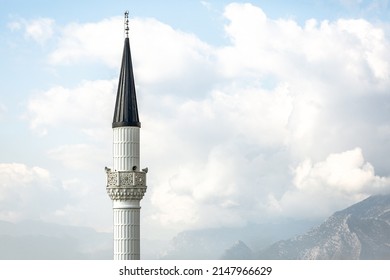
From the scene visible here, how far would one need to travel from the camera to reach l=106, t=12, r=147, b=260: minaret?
40.3 meters

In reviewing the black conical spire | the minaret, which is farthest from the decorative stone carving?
the black conical spire

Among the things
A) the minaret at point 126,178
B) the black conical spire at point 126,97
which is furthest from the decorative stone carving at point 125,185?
the black conical spire at point 126,97

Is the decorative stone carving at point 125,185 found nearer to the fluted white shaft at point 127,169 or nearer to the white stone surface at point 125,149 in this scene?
the fluted white shaft at point 127,169

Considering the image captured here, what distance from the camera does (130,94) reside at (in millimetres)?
41469

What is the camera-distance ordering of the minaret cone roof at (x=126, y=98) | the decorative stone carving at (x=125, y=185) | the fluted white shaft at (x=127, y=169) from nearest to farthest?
the fluted white shaft at (x=127, y=169) → the decorative stone carving at (x=125, y=185) → the minaret cone roof at (x=126, y=98)

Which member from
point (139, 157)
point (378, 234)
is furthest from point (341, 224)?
point (139, 157)

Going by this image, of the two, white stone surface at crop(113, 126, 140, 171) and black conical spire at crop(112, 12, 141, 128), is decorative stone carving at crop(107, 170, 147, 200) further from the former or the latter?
black conical spire at crop(112, 12, 141, 128)

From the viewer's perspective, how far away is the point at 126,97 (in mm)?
41375

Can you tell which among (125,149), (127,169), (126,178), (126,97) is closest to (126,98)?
(126,97)

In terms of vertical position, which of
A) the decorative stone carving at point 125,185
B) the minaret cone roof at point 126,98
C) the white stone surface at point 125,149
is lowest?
the decorative stone carving at point 125,185

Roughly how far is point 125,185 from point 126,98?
15.0 ft

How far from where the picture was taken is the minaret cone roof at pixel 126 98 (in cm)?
4091
